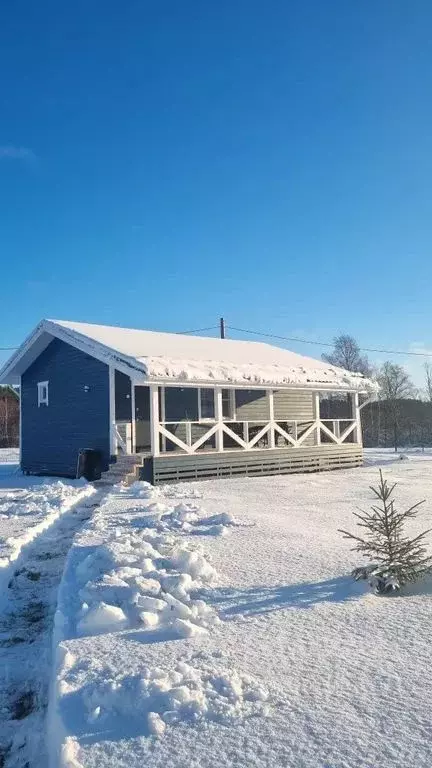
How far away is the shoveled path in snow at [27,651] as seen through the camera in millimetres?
2865

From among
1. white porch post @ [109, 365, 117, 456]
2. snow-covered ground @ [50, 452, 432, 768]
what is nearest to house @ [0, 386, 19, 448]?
white porch post @ [109, 365, 117, 456]

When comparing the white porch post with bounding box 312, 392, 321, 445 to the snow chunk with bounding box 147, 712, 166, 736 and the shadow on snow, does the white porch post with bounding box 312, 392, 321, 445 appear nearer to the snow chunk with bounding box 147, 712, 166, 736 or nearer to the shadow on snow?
the shadow on snow

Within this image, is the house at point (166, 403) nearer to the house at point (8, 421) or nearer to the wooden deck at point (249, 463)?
the wooden deck at point (249, 463)

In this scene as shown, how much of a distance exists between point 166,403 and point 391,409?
82.8ft

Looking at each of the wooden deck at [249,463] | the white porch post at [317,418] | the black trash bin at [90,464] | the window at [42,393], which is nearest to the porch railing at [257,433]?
the white porch post at [317,418]

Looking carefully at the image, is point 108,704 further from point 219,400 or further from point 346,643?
point 219,400

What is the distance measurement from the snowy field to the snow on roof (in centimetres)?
741

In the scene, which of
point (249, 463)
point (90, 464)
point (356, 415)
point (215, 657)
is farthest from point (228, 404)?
point (215, 657)

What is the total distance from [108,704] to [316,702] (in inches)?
41.0

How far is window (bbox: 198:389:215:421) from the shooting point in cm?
1734

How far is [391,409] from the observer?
124 ft

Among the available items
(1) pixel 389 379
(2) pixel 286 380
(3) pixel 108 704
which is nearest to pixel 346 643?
(3) pixel 108 704

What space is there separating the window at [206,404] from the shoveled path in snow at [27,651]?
995cm

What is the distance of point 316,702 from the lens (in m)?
2.75
